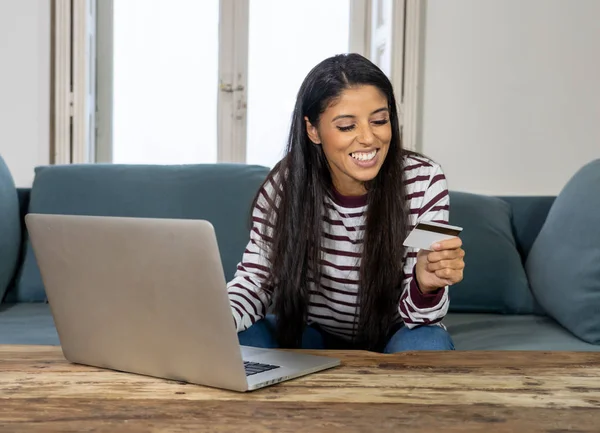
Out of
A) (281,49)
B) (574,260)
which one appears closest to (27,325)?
(574,260)

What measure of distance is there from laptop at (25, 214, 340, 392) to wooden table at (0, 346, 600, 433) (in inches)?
0.9

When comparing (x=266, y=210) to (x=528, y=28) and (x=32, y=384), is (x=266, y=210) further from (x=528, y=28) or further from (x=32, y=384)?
(x=528, y=28)

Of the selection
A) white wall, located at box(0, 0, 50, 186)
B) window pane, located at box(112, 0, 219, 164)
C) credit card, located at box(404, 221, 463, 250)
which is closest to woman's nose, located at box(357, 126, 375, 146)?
credit card, located at box(404, 221, 463, 250)

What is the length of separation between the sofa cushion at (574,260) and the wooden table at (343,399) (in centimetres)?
70

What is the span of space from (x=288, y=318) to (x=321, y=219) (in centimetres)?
22

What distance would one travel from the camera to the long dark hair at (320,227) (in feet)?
4.93

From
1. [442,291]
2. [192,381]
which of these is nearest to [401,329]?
[442,291]

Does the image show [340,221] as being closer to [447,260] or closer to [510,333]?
[447,260]

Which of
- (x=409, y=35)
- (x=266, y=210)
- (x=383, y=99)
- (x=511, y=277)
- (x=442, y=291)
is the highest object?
(x=409, y=35)

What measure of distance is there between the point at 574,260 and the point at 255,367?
1.09 m

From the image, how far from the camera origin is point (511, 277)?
207 centimetres

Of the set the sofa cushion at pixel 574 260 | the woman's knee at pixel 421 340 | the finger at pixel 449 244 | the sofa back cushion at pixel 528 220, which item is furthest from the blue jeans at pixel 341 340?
the sofa back cushion at pixel 528 220

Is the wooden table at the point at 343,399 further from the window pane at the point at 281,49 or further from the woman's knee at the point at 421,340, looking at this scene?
the window pane at the point at 281,49

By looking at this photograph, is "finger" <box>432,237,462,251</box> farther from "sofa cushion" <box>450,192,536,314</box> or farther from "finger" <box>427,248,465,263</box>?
"sofa cushion" <box>450,192,536,314</box>
